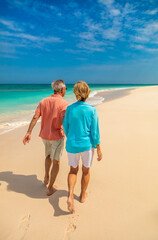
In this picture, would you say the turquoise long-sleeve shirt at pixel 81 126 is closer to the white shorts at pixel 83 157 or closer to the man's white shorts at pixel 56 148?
the white shorts at pixel 83 157

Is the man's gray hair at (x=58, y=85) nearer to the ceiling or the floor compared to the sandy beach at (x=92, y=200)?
nearer to the ceiling

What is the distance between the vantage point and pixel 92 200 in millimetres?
2549

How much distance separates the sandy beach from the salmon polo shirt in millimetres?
1049

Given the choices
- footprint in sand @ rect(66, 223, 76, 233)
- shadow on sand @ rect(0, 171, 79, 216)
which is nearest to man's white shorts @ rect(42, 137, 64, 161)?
shadow on sand @ rect(0, 171, 79, 216)

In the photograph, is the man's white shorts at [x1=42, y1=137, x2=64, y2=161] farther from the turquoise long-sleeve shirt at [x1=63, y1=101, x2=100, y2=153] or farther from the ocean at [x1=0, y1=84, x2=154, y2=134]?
the ocean at [x1=0, y1=84, x2=154, y2=134]

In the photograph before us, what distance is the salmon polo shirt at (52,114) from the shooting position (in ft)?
8.30

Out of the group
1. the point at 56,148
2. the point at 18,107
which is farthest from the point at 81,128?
the point at 18,107

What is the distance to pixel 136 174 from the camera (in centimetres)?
312

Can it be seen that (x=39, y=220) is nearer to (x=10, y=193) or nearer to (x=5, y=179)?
(x=10, y=193)

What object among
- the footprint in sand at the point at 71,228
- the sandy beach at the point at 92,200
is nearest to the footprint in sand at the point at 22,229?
the sandy beach at the point at 92,200

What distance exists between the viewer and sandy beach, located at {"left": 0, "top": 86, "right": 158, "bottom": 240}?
6.63 feet

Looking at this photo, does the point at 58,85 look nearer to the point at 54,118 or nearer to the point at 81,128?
the point at 54,118

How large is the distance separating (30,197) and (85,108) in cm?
179

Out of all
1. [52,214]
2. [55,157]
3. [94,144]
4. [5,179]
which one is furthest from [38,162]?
[94,144]
